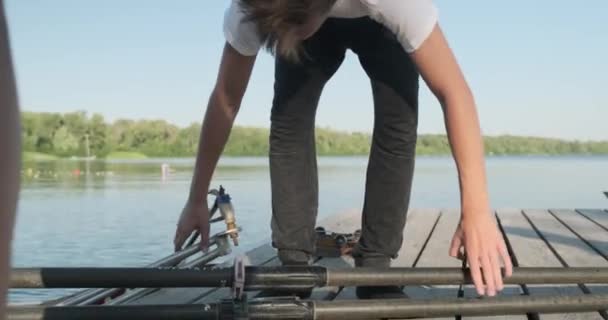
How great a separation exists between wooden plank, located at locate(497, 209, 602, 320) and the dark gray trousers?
1.91 ft

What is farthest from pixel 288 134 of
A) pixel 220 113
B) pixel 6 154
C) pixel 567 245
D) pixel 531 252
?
pixel 567 245

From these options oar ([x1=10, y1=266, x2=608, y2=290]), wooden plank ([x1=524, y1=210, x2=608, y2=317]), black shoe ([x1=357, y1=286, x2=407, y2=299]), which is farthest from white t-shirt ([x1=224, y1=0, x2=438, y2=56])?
wooden plank ([x1=524, y1=210, x2=608, y2=317])

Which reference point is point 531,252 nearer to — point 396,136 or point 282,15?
point 396,136

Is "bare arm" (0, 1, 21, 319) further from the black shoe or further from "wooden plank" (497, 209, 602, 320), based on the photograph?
"wooden plank" (497, 209, 602, 320)

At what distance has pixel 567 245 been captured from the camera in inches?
168

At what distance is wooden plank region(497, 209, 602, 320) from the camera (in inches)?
100.0

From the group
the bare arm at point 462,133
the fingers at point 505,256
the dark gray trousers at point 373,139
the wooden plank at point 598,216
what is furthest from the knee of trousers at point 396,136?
the wooden plank at point 598,216

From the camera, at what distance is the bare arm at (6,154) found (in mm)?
622

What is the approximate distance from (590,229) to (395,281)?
3.37 metres

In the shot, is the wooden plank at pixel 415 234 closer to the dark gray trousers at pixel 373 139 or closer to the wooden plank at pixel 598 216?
the dark gray trousers at pixel 373 139

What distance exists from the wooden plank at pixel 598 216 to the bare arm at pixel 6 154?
205 inches

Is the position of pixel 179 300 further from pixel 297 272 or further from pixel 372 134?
pixel 372 134

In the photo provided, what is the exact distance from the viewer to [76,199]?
86.8 ft

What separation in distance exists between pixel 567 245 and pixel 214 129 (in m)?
2.58
